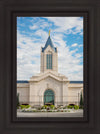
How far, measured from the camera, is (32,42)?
150 centimetres

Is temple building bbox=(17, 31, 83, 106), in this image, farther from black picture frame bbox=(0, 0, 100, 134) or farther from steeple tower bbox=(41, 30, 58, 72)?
black picture frame bbox=(0, 0, 100, 134)

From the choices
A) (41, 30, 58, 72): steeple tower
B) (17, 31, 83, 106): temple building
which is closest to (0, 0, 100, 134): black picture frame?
(17, 31, 83, 106): temple building

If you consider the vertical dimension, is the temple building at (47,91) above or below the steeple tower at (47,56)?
below
